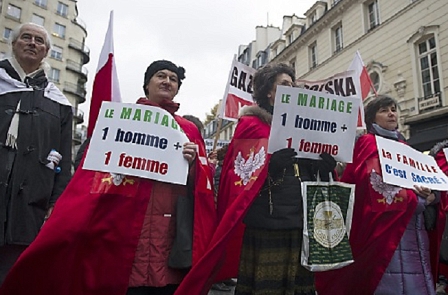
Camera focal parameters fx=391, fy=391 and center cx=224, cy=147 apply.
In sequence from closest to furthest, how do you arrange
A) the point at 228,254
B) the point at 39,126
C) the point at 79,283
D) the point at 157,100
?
the point at 79,283, the point at 39,126, the point at 157,100, the point at 228,254

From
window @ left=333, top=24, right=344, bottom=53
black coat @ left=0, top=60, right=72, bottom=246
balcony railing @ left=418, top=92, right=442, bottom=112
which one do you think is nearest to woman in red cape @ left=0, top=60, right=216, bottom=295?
black coat @ left=0, top=60, right=72, bottom=246

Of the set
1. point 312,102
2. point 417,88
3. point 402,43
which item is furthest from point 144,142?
point 402,43

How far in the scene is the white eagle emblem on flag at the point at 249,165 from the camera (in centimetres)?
260

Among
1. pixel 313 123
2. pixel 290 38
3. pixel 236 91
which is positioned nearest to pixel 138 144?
pixel 313 123

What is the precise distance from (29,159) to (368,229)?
2564 mm

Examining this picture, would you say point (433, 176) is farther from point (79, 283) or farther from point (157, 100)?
point (79, 283)

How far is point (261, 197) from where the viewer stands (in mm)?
2615

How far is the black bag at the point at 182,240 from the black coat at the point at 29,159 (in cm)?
86

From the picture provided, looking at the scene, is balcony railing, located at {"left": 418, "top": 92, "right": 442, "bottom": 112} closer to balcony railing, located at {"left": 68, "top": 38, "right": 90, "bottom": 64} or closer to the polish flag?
the polish flag

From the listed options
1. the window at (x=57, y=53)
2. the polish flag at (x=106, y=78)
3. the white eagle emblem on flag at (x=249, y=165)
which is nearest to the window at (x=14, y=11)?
the window at (x=57, y=53)

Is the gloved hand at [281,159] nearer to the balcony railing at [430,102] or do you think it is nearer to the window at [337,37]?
the balcony railing at [430,102]

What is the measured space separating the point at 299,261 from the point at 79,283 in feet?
4.48

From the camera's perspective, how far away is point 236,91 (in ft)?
18.5

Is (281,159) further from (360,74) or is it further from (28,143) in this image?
(360,74)
